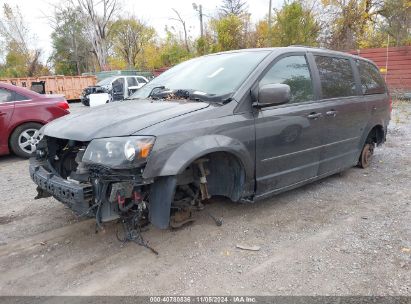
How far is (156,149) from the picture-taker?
284 centimetres

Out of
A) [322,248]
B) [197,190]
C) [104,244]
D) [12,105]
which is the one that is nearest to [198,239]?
[197,190]

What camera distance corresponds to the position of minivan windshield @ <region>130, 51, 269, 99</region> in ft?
11.9

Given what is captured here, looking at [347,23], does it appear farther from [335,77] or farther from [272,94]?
[272,94]

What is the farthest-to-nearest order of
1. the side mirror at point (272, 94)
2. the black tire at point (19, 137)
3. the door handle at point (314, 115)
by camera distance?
the black tire at point (19, 137)
the door handle at point (314, 115)
the side mirror at point (272, 94)

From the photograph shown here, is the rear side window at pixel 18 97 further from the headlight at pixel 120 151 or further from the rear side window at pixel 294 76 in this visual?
the rear side window at pixel 294 76

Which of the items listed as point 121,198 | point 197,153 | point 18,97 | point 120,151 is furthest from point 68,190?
point 18,97

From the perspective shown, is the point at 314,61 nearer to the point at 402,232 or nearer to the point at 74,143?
the point at 402,232

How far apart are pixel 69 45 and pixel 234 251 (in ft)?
167

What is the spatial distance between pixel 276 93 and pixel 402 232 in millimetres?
1797

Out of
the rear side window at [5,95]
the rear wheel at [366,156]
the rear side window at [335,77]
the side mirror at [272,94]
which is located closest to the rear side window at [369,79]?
the rear side window at [335,77]

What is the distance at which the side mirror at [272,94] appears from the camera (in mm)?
3426

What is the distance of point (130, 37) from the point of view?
162ft

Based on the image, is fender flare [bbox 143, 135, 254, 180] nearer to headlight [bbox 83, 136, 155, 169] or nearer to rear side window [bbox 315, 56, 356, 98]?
headlight [bbox 83, 136, 155, 169]

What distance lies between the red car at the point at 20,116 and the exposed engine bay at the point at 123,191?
3.89m
